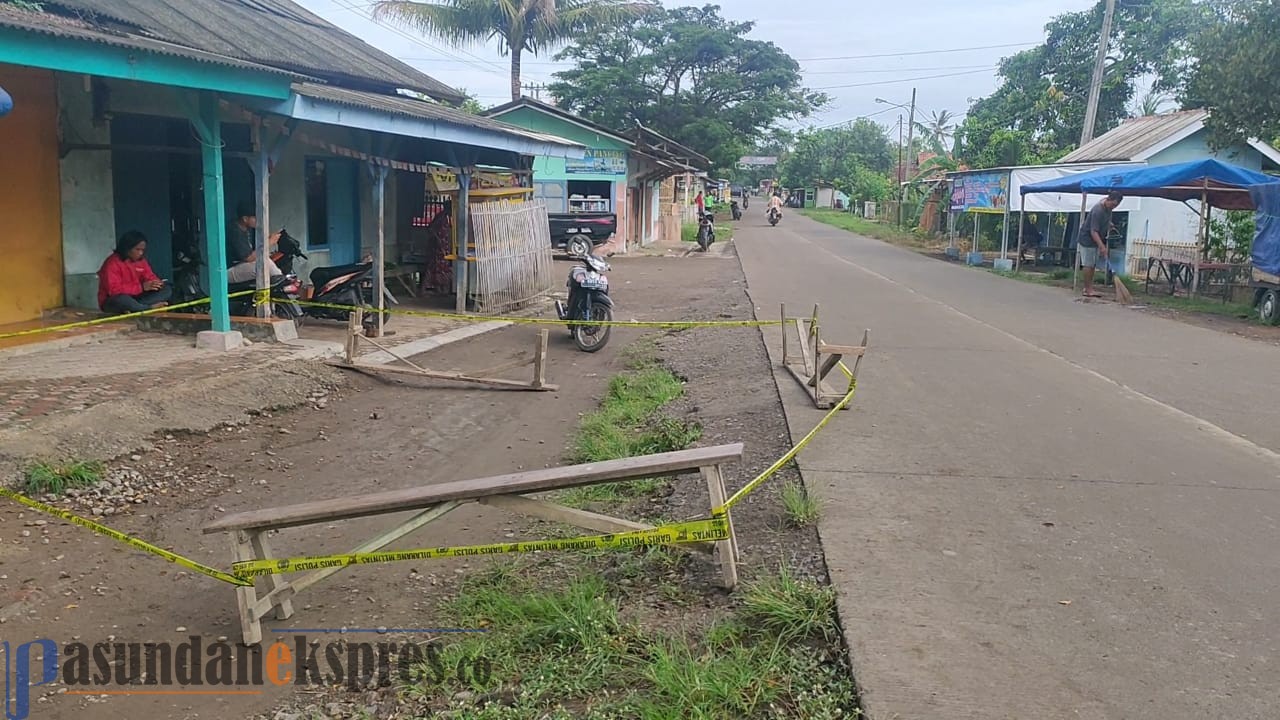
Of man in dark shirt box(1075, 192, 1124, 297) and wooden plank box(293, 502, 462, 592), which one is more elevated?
man in dark shirt box(1075, 192, 1124, 297)

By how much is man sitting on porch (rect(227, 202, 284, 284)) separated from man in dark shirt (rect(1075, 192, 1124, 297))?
13915mm

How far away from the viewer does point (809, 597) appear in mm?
4156

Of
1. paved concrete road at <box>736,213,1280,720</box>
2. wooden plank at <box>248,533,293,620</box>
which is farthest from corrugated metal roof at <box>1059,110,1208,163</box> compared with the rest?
wooden plank at <box>248,533,293,620</box>

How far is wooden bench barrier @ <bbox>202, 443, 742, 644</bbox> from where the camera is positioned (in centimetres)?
425

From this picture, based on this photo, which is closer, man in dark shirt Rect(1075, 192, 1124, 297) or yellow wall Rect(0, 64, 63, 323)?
yellow wall Rect(0, 64, 63, 323)

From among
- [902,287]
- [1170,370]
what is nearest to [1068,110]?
[902,287]

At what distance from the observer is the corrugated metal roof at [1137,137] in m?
24.3

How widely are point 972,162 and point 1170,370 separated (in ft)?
87.5

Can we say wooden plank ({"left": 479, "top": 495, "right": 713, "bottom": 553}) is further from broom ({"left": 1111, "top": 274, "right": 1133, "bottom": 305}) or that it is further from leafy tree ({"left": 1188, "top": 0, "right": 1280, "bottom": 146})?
leafy tree ({"left": 1188, "top": 0, "right": 1280, "bottom": 146})

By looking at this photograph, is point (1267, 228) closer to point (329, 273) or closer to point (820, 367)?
point (820, 367)

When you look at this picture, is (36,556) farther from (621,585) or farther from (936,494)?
(936,494)

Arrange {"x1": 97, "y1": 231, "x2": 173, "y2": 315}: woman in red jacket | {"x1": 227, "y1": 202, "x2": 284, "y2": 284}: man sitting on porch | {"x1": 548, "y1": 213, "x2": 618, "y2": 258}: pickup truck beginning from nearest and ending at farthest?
{"x1": 97, "y1": 231, "x2": 173, "y2": 315}: woman in red jacket
{"x1": 227, "y1": 202, "x2": 284, "y2": 284}: man sitting on porch
{"x1": 548, "y1": 213, "x2": 618, "y2": 258}: pickup truck

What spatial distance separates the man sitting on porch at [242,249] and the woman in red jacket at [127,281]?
2.60 feet

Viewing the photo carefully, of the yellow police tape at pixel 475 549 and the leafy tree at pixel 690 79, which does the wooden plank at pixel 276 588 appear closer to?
the yellow police tape at pixel 475 549
